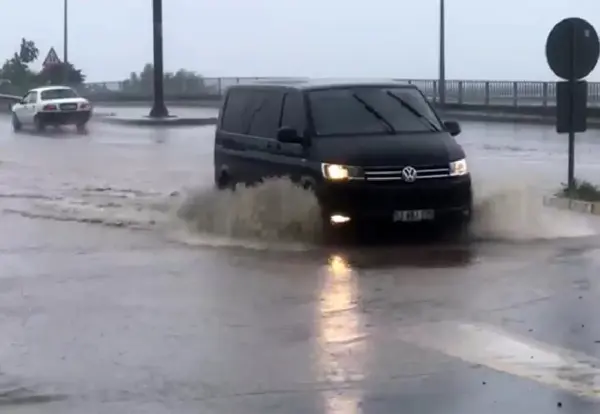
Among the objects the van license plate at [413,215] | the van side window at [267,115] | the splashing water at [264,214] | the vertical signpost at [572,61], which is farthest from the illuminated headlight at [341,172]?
the vertical signpost at [572,61]

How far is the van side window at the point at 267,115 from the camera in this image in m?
14.9

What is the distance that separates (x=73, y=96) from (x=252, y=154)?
1226 inches

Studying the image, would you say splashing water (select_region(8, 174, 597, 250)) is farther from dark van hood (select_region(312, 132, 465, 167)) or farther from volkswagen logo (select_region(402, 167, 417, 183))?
volkswagen logo (select_region(402, 167, 417, 183))

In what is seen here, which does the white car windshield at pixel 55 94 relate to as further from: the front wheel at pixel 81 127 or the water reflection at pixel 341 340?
the water reflection at pixel 341 340

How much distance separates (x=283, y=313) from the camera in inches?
391

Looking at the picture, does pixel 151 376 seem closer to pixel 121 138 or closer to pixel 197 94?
pixel 121 138

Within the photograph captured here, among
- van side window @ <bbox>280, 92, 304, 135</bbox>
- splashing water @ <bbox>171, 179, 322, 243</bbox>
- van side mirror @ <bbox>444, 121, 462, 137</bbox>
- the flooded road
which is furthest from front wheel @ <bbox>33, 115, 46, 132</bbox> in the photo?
van side mirror @ <bbox>444, 121, 462, 137</bbox>

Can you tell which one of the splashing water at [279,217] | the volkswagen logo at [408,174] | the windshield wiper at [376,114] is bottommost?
the splashing water at [279,217]

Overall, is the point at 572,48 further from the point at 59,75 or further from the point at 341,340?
the point at 59,75

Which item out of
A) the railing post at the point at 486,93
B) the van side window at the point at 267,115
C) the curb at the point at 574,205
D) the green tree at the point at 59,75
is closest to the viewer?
the van side window at the point at 267,115

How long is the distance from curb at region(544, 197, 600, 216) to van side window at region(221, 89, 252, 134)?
4523mm

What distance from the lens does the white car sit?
43.8 m

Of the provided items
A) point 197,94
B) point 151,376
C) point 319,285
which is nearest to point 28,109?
point 197,94

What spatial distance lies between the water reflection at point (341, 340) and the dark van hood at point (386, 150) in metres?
1.79
